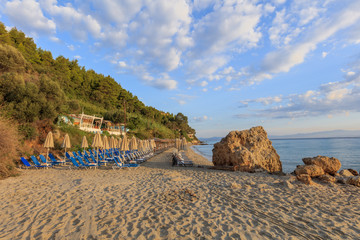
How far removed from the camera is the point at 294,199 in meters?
4.65

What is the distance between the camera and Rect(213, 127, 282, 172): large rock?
358 inches

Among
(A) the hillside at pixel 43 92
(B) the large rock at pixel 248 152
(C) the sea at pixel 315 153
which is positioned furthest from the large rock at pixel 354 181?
(A) the hillside at pixel 43 92

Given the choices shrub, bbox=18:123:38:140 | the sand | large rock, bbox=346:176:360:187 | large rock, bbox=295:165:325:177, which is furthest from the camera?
shrub, bbox=18:123:38:140

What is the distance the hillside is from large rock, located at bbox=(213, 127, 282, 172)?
404 inches

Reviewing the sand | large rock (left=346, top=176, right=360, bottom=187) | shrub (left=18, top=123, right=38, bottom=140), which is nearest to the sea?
large rock (left=346, top=176, right=360, bottom=187)

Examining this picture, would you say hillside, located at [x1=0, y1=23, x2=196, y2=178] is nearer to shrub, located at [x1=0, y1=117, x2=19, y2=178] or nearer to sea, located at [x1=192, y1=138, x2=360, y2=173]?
shrub, located at [x1=0, y1=117, x2=19, y2=178]

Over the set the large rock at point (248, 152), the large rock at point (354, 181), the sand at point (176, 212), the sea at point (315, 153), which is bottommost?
the sea at point (315, 153)

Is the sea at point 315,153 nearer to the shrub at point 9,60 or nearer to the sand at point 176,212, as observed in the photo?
Answer: the sand at point 176,212

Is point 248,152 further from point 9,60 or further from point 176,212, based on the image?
point 9,60

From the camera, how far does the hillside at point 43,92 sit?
11.5m

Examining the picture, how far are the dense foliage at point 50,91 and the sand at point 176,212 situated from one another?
8.29m

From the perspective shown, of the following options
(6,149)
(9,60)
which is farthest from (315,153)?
(9,60)

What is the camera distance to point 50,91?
1354cm

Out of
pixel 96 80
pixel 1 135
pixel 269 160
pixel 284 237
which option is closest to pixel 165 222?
pixel 284 237
